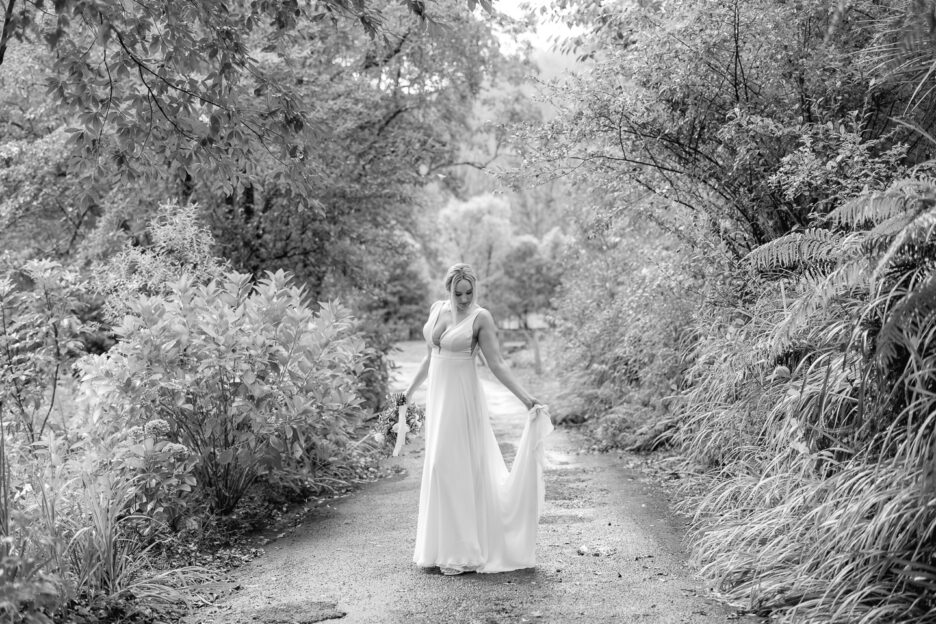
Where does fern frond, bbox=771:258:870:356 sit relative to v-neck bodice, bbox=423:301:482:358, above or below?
above

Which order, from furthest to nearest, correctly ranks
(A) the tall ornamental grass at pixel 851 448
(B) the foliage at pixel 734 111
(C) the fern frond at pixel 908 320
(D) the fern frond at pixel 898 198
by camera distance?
(B) the foliage at pixel 734 111, (D) the fern frond at pixel 898 198, (A) the tall ornamental grass at pixel 851 448, (C) the fern frond at pixel 908 320

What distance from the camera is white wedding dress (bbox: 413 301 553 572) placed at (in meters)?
5.85

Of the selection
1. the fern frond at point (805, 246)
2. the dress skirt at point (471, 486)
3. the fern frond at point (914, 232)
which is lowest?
the dress skirt at point (471, 486)

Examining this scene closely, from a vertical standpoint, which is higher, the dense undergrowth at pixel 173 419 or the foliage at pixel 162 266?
the foliage at pixel 162 266

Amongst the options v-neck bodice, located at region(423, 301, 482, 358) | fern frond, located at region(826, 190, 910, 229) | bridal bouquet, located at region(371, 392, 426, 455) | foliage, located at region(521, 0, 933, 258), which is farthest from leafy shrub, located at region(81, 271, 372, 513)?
fern frond, located at region(826, 190, 910, 229)

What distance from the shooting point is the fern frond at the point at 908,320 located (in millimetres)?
3953

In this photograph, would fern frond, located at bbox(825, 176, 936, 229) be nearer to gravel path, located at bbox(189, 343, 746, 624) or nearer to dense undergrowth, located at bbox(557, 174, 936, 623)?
dense undergrowth, located at bbox(557, 174, 936, 623)

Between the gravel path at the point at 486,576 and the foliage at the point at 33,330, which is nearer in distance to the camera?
the gravel path at the point at 486,576

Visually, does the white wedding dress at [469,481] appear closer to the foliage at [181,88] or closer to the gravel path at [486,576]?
the gravel path at [486,576]

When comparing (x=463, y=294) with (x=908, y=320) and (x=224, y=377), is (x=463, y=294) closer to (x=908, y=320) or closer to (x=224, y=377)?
(x=224, y=377)

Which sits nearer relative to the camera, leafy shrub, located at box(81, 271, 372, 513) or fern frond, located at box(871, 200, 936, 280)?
fern frond, located at box(871, 200, 936, 280)

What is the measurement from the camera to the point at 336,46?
13492 millimetres

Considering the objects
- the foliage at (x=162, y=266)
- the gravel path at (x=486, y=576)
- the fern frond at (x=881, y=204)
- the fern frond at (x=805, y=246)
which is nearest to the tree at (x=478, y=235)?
the foliage at (x=162, y=266)

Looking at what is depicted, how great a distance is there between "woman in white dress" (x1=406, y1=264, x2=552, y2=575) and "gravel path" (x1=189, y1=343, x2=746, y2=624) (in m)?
0.18
